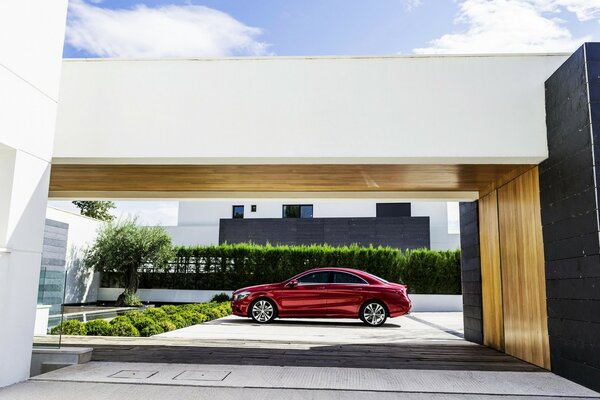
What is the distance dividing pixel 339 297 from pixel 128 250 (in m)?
11.1

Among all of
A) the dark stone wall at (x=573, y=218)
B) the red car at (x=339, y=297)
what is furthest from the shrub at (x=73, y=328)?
the dark stone wall at (x=573, y=218)

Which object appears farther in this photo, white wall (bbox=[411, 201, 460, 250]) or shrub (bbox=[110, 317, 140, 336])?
white wall (bbox=[411, 201, 460, 250])

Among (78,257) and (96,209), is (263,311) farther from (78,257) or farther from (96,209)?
(96,209)

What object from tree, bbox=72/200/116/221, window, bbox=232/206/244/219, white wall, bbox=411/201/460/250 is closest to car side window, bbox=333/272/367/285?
white wall, bbox=411/201/460/250

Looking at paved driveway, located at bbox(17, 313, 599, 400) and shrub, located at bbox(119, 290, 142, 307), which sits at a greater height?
shrub, located at bbox(119, 290, 142, 307)

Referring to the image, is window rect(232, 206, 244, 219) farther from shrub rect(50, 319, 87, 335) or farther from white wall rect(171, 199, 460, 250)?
shrub rect(50, 319, 87, 335)

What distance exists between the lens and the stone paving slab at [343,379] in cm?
502

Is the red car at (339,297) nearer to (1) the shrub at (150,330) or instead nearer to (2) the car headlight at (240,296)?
(2) the car headlight at (240,296)

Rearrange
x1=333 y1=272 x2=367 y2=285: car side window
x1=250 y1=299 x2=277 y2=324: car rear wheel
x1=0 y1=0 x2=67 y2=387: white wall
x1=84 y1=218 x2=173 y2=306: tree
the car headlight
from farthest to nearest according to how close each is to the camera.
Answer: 1. x1=84 y1=218 x2=173 y2=306: tree
2. the car headlight
3. x1=250 y1=299 x2=277 y2=324: car rear wheel
4. x1=333 y1=272 x2=367 y2=285: car side window
5. x1=0 y1=0 x2=67 y2=387: white wall

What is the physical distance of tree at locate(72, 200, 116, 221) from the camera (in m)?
37.7

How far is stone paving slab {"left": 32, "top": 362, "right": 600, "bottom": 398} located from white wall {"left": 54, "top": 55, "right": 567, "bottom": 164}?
2482 millimetres

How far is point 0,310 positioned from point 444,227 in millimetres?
23771

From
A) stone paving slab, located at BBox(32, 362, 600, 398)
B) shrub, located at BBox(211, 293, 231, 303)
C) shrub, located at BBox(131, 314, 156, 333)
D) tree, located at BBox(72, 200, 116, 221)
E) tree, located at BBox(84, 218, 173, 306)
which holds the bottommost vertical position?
stone paving slab, located at BBox(32, 362, 600, 398)

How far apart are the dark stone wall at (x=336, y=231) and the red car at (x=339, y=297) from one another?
13.6 metres
